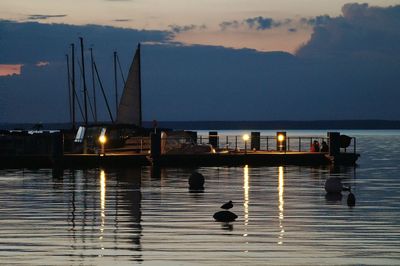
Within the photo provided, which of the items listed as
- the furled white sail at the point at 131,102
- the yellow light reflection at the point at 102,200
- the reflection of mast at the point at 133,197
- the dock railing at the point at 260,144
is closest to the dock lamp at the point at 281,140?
the dock railing at the point at 260,144

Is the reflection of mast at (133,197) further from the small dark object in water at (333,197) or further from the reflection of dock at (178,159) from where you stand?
the small dark object in water at (333,197)

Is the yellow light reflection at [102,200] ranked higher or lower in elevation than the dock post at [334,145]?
lower

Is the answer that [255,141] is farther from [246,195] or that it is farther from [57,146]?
[246,195]

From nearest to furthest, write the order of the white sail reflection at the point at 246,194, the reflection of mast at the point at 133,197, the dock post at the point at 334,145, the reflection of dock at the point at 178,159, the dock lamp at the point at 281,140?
the reflection of mast at the point at 133,197 < the white sail reflection at the point at 246,194 < the reflection of dock at the point at 178,159 < the dock post at the point at 334,145 < the dock lamp at the point at 281,140


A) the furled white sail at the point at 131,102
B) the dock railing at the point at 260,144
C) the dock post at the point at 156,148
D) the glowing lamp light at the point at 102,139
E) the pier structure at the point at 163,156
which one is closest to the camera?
the dock post at the point at 156,148

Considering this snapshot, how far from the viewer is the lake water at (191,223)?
23.9 metres

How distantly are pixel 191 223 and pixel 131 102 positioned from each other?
53.8 meters

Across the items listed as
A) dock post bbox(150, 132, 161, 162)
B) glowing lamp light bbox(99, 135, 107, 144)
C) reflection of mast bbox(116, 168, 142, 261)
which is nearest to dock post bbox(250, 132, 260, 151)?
glowing lamp light bbox(99, 135, 107, 144)

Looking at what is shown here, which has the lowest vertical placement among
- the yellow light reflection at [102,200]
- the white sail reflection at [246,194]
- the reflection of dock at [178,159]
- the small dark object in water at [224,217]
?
the yellow light reflection at [102,200]

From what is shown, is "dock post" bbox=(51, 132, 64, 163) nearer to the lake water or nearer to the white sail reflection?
the lake water

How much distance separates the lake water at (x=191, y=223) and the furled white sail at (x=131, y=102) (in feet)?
92.4

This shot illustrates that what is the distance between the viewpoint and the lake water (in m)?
23.9

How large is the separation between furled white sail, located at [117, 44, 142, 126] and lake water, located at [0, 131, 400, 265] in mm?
28168

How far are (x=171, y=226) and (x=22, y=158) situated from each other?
38.3 m
